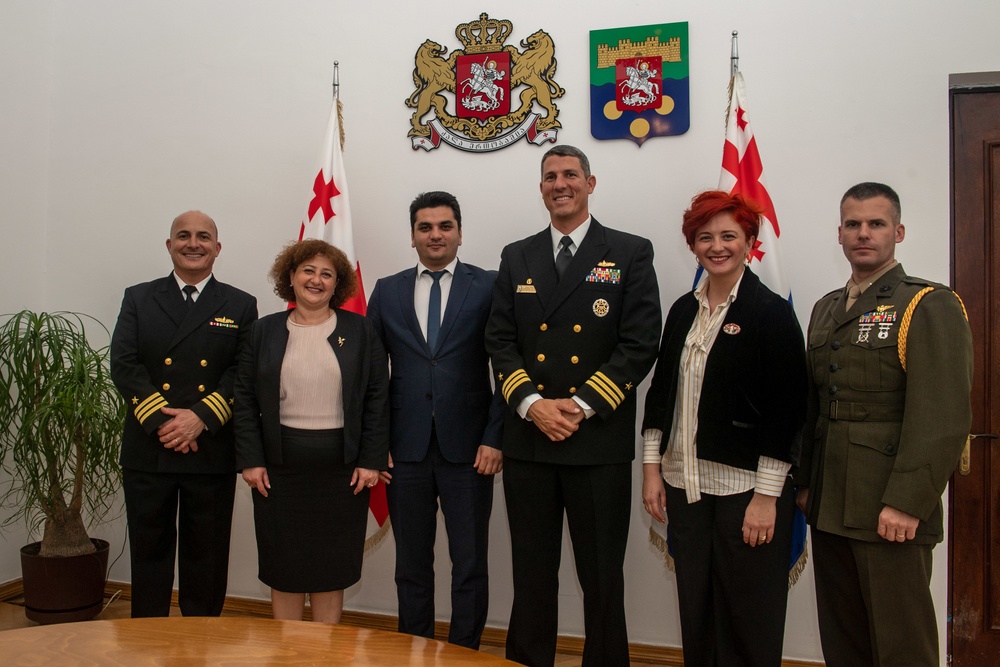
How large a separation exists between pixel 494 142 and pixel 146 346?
5.04ft

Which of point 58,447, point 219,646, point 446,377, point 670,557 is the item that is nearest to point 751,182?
point 446,377

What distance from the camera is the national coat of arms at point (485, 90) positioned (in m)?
2.99

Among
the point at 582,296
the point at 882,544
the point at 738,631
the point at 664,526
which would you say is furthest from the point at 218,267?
the point at 882,544

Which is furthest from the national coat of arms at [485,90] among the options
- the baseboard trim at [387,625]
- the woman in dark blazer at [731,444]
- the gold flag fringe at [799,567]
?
the baseboard trim at [387,625]

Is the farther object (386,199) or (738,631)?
(386,199)

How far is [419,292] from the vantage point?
249cm

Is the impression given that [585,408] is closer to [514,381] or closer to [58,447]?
[514,381]

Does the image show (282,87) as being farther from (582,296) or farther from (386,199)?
(582,296)

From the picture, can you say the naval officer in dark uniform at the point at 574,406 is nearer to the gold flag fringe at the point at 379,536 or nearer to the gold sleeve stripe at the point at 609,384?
the gold sleeve stripe at the point at 609,384

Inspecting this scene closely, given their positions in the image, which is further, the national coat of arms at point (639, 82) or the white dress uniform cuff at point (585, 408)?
the national coat of arms at point (639, 82)

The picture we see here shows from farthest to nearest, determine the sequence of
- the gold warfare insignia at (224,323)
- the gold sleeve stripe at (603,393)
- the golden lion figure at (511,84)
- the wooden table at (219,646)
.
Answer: the golden lion figure at (511,84) < the gold warfare insignia at (224,323) < the gold sleeve stripe at (603,393) < the wooden table at (219,646)

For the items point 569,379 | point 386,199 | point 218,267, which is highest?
point 386,199

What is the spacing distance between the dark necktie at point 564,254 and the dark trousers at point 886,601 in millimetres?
1039

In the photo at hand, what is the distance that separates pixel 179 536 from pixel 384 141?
1.76 m
